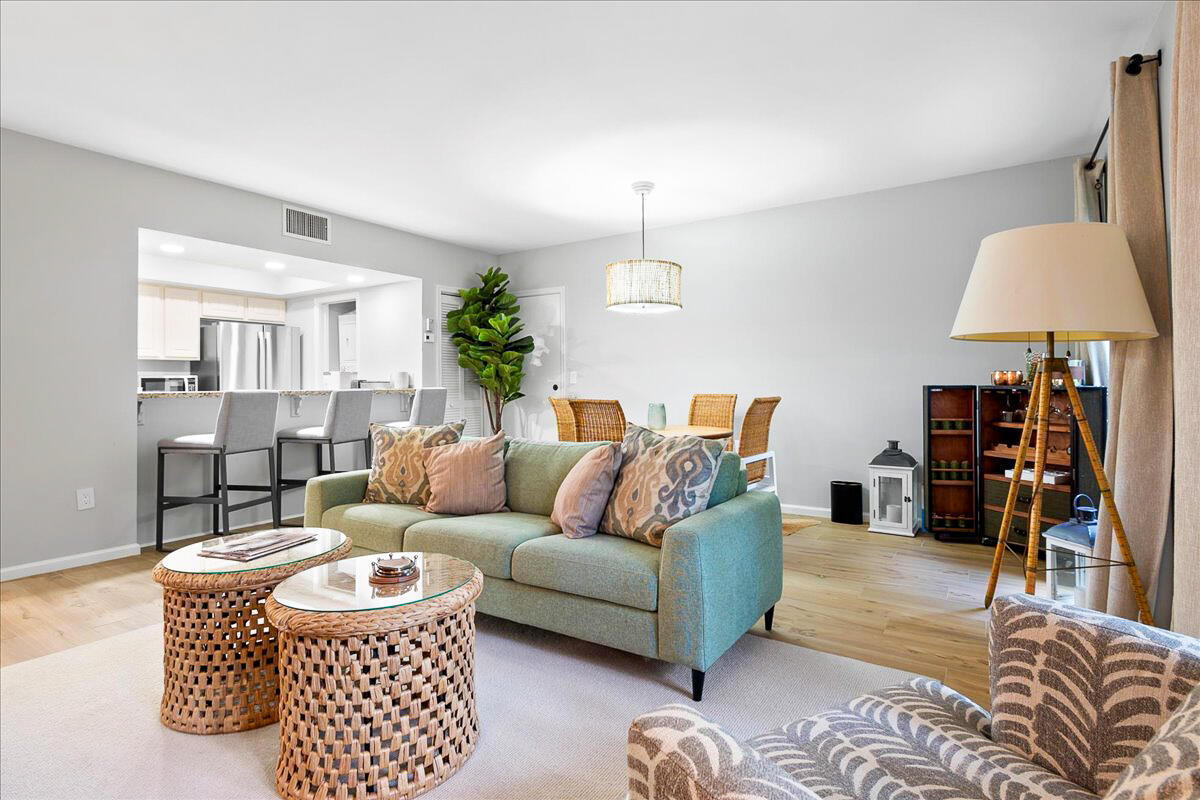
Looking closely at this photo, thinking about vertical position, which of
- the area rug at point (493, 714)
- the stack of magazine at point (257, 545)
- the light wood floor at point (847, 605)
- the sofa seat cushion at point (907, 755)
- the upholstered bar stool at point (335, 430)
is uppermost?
the upholstered bar stool at point (335, 430)

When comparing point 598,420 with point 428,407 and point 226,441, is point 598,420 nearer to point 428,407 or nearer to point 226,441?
point 428,407

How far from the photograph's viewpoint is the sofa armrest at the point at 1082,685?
1004mm

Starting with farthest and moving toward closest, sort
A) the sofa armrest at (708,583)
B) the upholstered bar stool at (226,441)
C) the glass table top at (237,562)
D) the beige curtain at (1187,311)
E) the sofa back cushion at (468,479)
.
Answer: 1. the upholstered bar stool at (226,441)
2. the sofa back cushion at (468,479)
3. the sofa armrest at (708,583)
4. the glass table top at (237,562)
5. the beige curtain at (1187,311)

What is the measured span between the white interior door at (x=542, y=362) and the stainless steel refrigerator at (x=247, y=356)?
284cm

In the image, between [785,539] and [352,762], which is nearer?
[352,762]

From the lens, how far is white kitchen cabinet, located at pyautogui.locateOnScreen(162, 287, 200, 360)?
6406mm

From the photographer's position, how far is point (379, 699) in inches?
63.9

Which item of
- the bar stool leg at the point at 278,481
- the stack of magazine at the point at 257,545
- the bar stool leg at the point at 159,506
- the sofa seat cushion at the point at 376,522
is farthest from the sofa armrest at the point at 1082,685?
the bar stool leg at the point at 159,506

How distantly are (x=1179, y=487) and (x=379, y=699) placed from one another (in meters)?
2.18

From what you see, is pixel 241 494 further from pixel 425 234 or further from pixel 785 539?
pixel 785 539

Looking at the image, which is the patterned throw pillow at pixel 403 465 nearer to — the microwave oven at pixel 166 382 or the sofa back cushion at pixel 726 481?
the sofa back cushion at pixel 726 481

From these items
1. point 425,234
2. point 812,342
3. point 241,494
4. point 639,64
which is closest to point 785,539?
point 812,342

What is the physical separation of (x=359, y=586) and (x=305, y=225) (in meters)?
4.22

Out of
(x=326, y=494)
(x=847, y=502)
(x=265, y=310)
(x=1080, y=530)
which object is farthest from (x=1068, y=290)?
(x=265, y=310)
